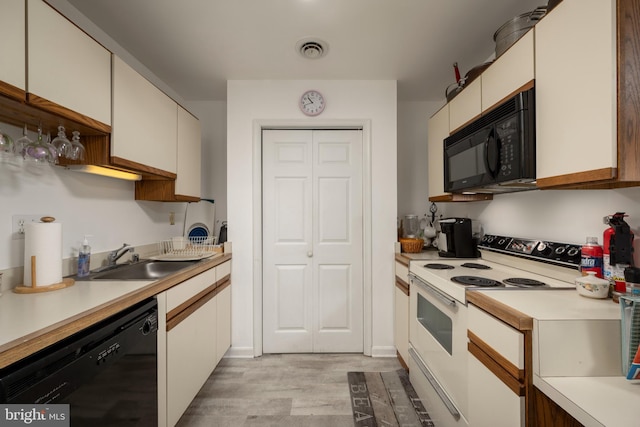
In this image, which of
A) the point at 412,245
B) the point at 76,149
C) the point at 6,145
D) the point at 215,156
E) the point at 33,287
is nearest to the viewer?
the point at 6,145

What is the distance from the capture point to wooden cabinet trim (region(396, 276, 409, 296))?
2.20 meters

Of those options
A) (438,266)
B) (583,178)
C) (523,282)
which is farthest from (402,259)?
(583,178)

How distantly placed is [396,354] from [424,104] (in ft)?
8.47

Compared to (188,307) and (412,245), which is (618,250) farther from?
(188,307)

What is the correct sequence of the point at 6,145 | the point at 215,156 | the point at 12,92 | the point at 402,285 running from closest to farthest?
1. the point at 12,92
2. the point at 6,145
3. the point at 402,285
4. the point at 215,156

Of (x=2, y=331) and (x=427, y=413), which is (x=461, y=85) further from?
(x=2, y=331)

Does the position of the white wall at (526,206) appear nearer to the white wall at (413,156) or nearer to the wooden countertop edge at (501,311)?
the white wall at (413,156)

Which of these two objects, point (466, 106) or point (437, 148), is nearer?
point (466, 106)

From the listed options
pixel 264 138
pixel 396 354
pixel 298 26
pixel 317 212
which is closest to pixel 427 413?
pixel 396 354

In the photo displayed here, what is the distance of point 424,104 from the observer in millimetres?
3088

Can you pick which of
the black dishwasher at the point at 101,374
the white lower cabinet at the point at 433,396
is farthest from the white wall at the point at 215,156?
the white lower cabinet at the point at 433,396

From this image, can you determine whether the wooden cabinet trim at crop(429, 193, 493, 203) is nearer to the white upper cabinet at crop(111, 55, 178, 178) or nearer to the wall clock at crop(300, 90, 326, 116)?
the wall clock at crop(300, 90, 326, 116)

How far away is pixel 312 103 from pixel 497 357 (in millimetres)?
2252

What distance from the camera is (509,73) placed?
142 cm
